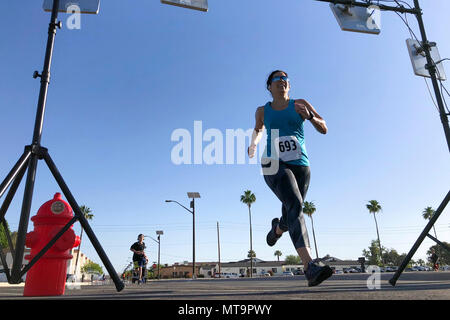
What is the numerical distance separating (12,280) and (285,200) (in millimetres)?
2370

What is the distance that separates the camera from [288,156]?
3088mm

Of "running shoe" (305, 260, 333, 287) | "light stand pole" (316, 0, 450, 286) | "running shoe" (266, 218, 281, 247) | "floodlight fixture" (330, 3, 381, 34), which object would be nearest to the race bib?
"running shoe" (266, 218, 281, 247)

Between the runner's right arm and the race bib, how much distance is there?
0.52 metres

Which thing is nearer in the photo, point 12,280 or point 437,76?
point 12,280

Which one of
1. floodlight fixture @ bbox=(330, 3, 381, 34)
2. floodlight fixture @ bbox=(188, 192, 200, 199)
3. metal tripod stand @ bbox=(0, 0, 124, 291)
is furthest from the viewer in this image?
floodlight fixture @ bbox=(188, 192, 200, 199)

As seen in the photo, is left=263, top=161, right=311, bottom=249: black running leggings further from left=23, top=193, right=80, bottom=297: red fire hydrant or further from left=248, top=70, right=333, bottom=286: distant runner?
left=23, top=193, right=80, bottom=297: red fire hydrant

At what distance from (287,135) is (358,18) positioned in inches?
164

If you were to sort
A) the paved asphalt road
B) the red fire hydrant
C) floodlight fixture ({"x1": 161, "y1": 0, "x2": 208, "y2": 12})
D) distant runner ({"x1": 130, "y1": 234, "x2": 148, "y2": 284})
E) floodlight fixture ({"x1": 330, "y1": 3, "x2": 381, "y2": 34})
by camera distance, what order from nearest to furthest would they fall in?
the paved asphalt road → the red fire hydrant → floodlight fixture ({"x1": 161, "y1": 0, "x2": 208, "y2": 12}) → floodlight fixture ({"x1": 330, "y1": 3, "x2": 381, "y2": 34}) → distant runner ({"x1": 130, "y1": 234, "x2": 148, "y2": 284})

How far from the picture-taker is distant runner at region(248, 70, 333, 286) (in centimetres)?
275

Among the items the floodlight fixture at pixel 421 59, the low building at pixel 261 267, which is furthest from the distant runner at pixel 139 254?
the low building at pixel 261 267

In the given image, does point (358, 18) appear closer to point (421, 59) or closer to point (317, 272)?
point (421, 59)

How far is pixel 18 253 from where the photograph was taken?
2.39m
